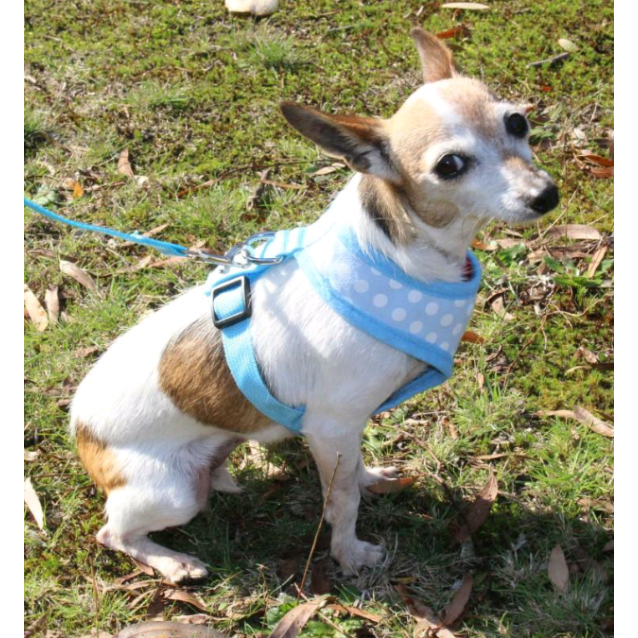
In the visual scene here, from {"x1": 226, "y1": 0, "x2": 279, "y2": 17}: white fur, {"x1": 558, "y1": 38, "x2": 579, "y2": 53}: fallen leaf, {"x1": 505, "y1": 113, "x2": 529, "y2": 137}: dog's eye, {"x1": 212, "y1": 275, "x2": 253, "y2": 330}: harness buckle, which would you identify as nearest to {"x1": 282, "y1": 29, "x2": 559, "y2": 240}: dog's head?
{"x1": 505, "y1": 113, "x2": 529, "y2": 137}: dog's eye

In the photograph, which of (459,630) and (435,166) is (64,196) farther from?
(459,630)

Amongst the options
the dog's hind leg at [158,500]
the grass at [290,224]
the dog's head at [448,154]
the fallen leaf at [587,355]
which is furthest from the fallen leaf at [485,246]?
the dog's hind leg at [158,500]

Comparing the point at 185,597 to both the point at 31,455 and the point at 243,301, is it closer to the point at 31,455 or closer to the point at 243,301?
the point at 31,455

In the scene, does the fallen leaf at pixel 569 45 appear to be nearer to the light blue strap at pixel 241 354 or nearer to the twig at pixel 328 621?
the light blue strap at pixel 241 354

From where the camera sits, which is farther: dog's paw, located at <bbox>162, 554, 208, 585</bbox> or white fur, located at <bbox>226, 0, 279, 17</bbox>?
white fur, located at <bbox>226, 0, 279, 17</bbox>

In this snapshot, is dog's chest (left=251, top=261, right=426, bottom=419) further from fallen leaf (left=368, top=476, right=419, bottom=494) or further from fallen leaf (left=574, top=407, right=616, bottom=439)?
fallen leaf (left=574, top=407, right=616, bottom=439)

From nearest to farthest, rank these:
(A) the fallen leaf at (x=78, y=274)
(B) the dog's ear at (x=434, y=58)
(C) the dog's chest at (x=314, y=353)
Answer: (C) the dog's chest at (x=314, y=353)
(B) the dog's ear at (x=434, y=58)
(A) the fallen leaf at (x=78, y=274)

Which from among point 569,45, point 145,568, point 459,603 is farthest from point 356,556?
point 569,45
